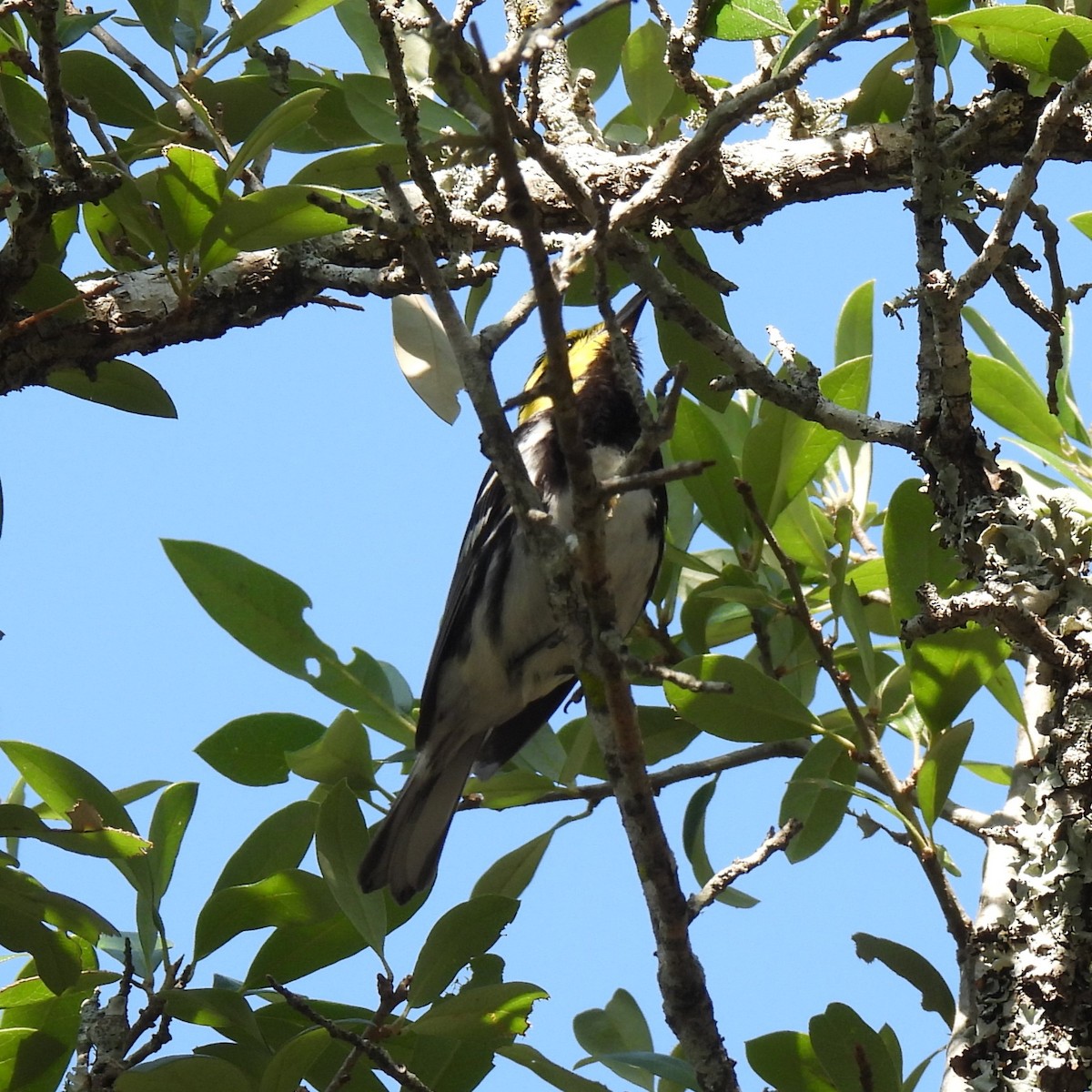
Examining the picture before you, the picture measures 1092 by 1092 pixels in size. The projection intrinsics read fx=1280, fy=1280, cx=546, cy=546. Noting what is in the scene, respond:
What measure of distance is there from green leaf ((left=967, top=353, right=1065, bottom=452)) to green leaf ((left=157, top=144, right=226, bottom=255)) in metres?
1.32

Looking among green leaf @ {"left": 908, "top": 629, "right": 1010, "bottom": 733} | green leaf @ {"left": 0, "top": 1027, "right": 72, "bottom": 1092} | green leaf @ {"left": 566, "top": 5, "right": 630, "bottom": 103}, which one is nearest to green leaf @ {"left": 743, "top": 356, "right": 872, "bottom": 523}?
green leaf @ {"left": 908, "top": 629, "right": 1010, "bottom": 733}

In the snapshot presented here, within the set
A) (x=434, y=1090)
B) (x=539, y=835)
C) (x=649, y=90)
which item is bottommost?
(x=434, y=1090)

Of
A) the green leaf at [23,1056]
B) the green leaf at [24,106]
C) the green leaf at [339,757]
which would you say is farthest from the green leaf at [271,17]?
the green leaf at [23,1056]

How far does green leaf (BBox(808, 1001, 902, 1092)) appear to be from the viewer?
6.04 feet

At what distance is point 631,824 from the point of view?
153 cm

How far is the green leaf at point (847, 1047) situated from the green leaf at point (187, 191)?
4.68ft

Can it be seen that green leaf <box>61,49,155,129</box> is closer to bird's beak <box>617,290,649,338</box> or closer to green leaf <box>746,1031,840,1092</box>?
bird's beak <box>617,290,649,338</box>

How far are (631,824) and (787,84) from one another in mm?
898

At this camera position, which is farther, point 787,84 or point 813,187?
A: point 813,187

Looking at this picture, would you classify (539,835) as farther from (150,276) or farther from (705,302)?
(150,276)

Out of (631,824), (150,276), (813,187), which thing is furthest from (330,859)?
(813,187)

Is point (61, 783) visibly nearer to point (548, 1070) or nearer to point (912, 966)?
point (548, 1070)

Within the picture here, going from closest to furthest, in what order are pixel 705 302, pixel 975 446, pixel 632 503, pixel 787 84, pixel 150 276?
pixel 787 84 < pixel 975 446 < pixel 150 276 < pixel 705 302 < pixel 632 503

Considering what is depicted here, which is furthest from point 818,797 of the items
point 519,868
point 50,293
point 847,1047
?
point 50,293
